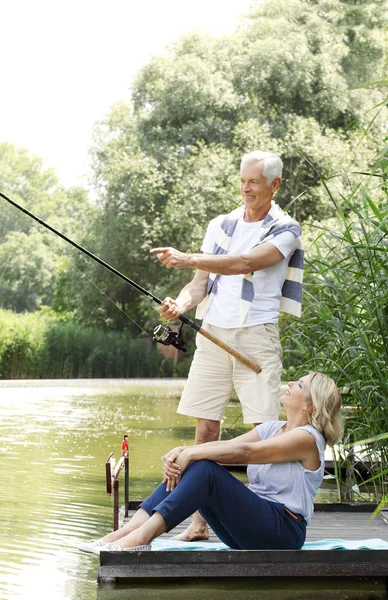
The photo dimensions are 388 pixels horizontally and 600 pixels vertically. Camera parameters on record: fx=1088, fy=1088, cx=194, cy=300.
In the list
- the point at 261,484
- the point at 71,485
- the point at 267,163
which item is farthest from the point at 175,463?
the point at 71,485

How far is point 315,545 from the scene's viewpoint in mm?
4082

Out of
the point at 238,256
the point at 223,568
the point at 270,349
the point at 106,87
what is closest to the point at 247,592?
the point at 223,568

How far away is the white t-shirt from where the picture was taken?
4297 mm

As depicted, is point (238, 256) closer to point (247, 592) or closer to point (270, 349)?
point (270, 349)

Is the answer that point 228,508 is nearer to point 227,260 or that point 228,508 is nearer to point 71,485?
point 227,260

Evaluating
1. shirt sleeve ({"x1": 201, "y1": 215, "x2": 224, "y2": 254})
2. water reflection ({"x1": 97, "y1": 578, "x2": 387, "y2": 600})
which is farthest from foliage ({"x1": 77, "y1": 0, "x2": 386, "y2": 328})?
water reflection ({"x1": 97, "y1": 578, "x2": 387, "y2": 600})

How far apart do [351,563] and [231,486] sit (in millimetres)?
541

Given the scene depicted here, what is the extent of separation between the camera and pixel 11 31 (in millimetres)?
49125

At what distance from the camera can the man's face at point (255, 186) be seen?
4.28 meters

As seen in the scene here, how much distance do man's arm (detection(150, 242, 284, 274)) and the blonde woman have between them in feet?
2.00

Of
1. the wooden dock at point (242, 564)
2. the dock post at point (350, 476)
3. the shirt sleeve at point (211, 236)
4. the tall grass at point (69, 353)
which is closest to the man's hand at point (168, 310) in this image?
the shirt sleeve at point (211, 236)

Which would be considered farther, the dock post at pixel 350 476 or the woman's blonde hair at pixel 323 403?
the dock post at pixel 350 476

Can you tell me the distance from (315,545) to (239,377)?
715 millimetres

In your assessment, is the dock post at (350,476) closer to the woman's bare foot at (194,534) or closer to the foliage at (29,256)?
the woman's bare foot at (194,534)
